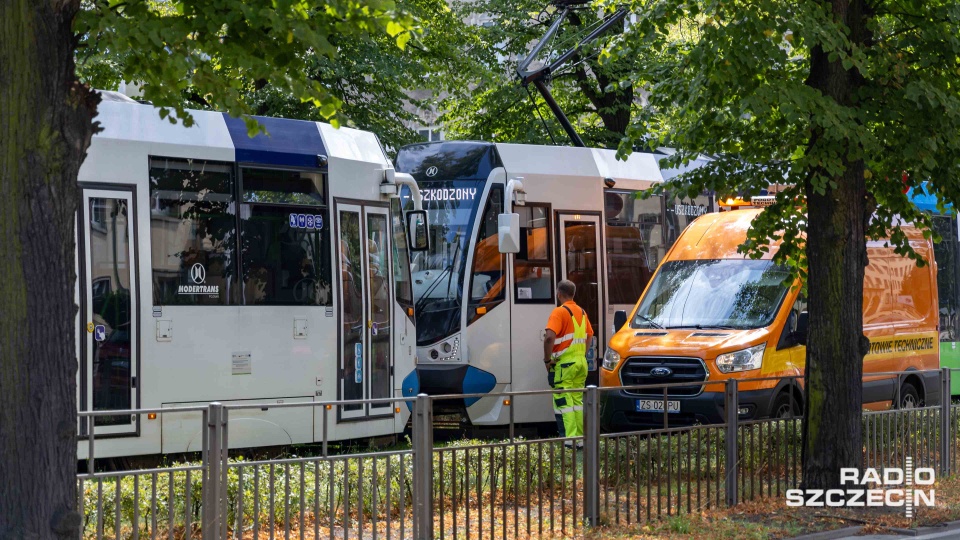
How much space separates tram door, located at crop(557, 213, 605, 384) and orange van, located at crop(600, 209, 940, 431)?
1.24m

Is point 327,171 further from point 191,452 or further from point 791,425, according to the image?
point 191,452

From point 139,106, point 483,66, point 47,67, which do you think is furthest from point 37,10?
point 483,66

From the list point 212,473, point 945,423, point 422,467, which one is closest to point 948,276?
point 945,423

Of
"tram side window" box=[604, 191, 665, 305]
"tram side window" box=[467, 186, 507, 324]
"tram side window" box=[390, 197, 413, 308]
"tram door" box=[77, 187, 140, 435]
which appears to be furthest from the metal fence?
"tram side window" box=[604, 191, 665, 305]

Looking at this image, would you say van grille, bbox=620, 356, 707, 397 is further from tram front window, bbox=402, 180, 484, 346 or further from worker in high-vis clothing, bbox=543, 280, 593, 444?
tram front window, bbox=402, 180, 484, 346

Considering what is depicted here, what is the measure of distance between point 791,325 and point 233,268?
6.04 m

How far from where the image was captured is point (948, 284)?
18906 mm

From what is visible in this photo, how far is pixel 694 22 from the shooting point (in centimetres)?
1118

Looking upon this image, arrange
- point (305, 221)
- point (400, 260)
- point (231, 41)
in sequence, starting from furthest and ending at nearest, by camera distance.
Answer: point (400, 260) → point (305, 221) → point (231, 41)

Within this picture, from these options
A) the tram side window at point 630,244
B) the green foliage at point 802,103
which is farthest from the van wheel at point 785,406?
the tram side window at point 630,244

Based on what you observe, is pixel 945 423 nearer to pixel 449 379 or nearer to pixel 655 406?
pixel 655 406

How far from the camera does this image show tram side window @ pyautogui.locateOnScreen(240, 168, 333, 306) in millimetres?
12211

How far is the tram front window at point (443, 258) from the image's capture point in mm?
15141

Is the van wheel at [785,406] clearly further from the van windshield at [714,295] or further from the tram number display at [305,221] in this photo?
the tram number display at [305,221]
